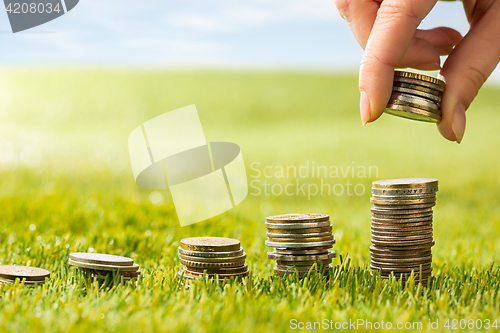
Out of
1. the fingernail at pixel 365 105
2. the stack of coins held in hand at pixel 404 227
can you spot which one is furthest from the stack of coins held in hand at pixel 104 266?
the fingernail at pixel 365 105

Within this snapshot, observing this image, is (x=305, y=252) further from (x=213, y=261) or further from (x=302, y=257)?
(x=213, y=261)

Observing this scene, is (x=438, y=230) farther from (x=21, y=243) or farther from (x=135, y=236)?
(x=21, y=243)

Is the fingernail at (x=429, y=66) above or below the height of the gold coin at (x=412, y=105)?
above

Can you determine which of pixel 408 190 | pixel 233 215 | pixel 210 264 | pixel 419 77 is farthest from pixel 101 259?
pixel 233 215

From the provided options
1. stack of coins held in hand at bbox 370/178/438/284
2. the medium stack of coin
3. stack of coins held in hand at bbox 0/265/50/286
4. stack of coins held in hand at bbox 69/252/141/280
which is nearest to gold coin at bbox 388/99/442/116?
the medium stack of coin

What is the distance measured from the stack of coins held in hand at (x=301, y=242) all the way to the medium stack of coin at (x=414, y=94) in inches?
33.3

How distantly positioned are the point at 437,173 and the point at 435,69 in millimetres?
7861

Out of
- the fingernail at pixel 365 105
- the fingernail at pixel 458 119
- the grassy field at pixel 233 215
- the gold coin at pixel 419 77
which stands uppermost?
the gold coin at pixel 419 77

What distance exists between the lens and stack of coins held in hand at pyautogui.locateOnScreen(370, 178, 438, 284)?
9.27 ft

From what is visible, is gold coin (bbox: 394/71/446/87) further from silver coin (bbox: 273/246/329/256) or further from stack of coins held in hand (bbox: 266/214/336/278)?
silver coin (bbox: 273/246/329/256)

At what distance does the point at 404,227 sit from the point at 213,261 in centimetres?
122

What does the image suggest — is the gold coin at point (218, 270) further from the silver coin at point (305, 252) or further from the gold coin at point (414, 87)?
the gold coin at point (414, 87)

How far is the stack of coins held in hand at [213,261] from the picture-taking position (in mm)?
2793

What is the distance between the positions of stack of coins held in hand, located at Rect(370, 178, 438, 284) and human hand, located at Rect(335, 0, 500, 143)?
17.3 inches
